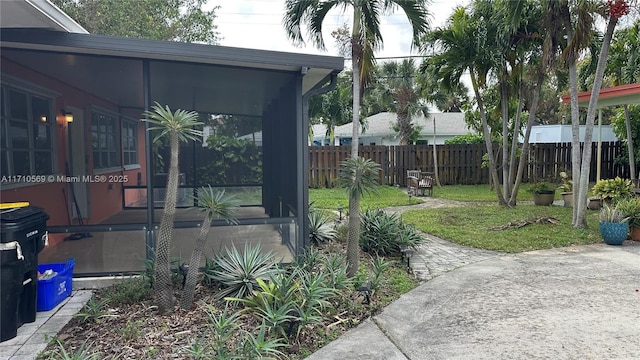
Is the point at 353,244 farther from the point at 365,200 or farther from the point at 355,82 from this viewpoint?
the point at 365,200

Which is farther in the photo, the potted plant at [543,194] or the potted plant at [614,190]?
the potted plant at [543,194]

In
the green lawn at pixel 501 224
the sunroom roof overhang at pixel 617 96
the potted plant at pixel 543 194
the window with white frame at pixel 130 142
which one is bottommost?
the green lawn at pixel 501 224

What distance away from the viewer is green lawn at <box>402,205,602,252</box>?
7.00 metres

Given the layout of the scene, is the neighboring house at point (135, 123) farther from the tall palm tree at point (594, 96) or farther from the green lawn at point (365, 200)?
the tall palm tree at point (594, 96)

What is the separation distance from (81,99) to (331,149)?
31.5 feet

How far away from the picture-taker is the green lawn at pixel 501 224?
6996 mm

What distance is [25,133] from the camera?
17.7 feet

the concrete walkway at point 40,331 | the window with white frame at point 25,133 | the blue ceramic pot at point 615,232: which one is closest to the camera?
the concrete walkway at point 40,331

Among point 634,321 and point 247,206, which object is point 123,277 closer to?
point 247,206

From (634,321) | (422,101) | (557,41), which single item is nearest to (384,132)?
(422,101)

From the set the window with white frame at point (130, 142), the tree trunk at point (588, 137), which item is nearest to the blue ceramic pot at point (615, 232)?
the tree trunk at point (588, 137)

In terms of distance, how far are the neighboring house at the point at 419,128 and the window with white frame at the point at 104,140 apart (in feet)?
54.1

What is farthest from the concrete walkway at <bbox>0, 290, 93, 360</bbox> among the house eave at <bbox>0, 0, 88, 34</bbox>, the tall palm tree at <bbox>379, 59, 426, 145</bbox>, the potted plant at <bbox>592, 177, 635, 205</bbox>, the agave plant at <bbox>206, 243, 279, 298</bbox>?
the tall palm tree at <bbox>379, 59, 426, 145</bbox>

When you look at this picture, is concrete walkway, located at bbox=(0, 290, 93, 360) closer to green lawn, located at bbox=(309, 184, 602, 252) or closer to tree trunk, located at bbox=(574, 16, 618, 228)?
green lawn, located at bbox=(309, 184, 602, 252)
